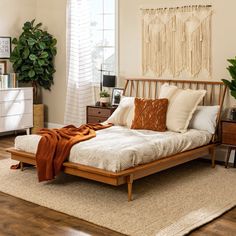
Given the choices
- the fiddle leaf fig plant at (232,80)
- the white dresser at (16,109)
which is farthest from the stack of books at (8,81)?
the fiddle leaf fig plant at (232,80)

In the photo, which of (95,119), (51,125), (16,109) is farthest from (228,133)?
(51,125)

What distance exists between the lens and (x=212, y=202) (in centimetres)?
412

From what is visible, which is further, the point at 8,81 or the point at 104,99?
the point at 8,81

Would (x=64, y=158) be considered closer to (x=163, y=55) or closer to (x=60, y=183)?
(x=60, y=183)

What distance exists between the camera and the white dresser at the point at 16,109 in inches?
273

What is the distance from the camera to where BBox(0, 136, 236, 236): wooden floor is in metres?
3.46

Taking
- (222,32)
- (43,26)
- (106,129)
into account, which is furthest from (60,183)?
(43,26)

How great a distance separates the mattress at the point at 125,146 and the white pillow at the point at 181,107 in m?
0.12

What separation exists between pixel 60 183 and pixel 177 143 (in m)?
1.31

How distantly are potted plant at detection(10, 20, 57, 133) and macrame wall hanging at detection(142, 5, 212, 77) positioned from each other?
189cm

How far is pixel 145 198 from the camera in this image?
13.9 feet

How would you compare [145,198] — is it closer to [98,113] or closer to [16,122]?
[98,113]

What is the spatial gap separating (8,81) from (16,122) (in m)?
0.67

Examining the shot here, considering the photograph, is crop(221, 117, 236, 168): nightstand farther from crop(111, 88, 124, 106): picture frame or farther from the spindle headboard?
crop(111, 88, 124, 106): picture frame
